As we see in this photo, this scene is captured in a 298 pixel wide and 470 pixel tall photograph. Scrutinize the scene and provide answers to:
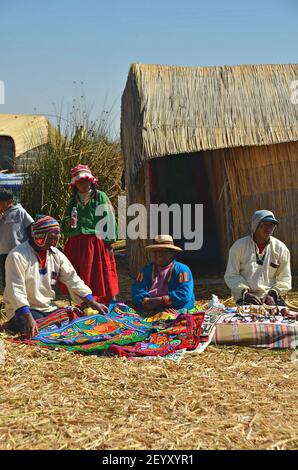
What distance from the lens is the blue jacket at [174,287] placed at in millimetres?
6215

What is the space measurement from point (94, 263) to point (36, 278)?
1.27 metres

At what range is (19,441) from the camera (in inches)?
138

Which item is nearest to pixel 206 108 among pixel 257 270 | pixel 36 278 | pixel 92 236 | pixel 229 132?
pixel 229 132

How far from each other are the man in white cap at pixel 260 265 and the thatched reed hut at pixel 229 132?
1767 millimetres

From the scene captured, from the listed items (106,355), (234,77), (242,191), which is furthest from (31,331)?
(234,77)

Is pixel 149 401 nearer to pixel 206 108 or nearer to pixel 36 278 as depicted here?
pixel 36 278

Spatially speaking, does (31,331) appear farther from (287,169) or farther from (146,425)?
(287,169)

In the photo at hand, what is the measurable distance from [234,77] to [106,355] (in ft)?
15.6

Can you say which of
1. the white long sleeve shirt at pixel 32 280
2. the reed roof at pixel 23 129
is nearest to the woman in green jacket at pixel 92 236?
the white long sleeve shirt at pixel 32 280

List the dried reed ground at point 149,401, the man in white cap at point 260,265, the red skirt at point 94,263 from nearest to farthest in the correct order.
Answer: the dried reed ground at point 149,401 → the man in white cap at point 260,265 → the red skirt at point 94,263

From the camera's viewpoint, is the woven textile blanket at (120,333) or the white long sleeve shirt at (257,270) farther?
the white long sleeve shirt at (257,270)

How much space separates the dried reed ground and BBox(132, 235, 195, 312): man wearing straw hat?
33.5 inches

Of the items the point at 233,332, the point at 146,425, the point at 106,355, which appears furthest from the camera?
the point at 233,332

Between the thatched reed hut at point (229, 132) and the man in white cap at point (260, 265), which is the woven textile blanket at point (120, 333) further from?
the thatched reed hut at point (229, 132)
